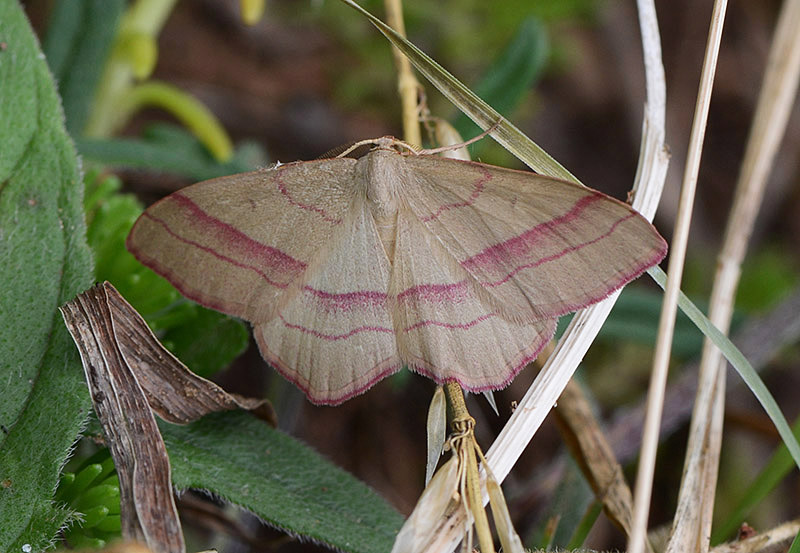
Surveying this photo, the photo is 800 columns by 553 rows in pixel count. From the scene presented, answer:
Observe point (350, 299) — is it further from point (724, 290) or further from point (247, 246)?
point (724, 290)

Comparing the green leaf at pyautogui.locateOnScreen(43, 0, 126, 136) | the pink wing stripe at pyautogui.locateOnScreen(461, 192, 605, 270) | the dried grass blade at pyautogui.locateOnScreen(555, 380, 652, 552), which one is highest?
the green leaf at pyautogui.locateOnScreen(43, 0, 126, 136)

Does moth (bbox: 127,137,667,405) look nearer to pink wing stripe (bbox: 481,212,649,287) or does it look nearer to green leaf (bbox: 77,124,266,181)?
pink wing stripe (bbox: 481,212,649,287)

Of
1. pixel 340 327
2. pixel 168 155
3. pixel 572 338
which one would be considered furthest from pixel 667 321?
pixel 168 155

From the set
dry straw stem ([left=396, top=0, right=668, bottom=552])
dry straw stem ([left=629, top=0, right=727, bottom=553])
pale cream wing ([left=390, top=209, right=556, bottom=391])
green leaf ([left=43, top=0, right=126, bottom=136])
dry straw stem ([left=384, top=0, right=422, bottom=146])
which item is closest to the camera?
dry straw stem ([left=629, top=0, right=727, bottom=553])

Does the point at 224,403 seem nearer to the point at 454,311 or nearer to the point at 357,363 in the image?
the point at 357,363

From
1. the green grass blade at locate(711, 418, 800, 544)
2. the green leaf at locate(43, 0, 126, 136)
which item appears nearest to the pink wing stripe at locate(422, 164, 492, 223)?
the green grass blade at locate(711, 418, 800, 544)

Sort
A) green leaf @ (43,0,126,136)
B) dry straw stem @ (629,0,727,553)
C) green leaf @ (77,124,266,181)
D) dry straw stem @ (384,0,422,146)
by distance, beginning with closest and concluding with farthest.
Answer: dry straw stem @ (629,0,727,553)
dry straw stem @ (384,0,422,146)
green leaf @ (77,124,266,181)
green leaf @ (43,0,126,136)
